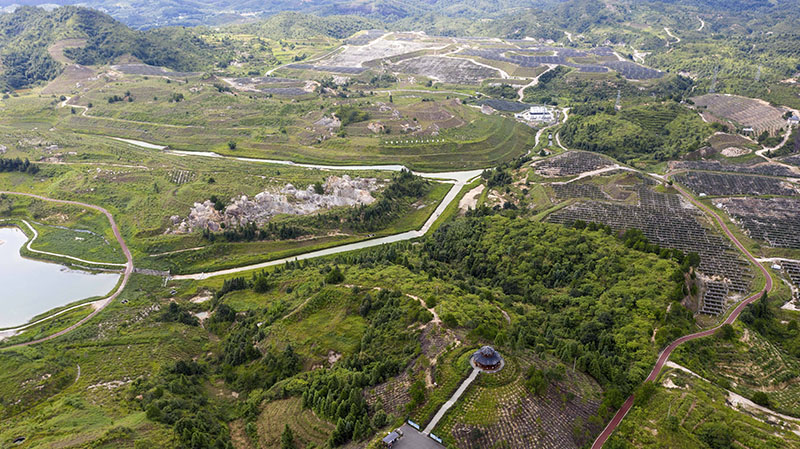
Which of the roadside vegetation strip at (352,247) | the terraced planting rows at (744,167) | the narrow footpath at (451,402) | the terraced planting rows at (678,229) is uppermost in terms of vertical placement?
the narrow footpath at (451,402)

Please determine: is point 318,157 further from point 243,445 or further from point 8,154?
point 243,445

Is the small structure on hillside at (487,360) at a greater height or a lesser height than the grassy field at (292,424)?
greater

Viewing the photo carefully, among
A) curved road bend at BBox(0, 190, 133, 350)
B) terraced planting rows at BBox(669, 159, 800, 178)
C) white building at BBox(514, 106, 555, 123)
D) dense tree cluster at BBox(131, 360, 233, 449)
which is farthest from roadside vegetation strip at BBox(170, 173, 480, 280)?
white building at BBox(514, 106, 555, 123)

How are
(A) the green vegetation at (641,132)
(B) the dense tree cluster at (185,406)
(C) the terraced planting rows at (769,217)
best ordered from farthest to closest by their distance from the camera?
(A) the green vegetation at (641,132), (C) the terraced planting rows at (769,217), (B) the dense tree cluster at (185,406)

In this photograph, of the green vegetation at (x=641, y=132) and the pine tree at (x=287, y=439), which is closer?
the pine tree at (x=287, y=439)

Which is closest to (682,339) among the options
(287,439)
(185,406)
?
(287,439)

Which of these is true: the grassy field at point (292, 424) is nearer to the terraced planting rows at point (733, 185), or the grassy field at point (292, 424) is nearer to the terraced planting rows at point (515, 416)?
the terraced planting rows at point (515, 416)

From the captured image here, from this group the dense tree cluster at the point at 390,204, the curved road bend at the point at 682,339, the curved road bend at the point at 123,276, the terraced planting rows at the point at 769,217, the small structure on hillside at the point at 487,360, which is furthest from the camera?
the dense tree cluster at the point at 390,204

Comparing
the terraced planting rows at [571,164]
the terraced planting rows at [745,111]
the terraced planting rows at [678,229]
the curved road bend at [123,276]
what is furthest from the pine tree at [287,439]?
the terraced planting rows at [745,111]
